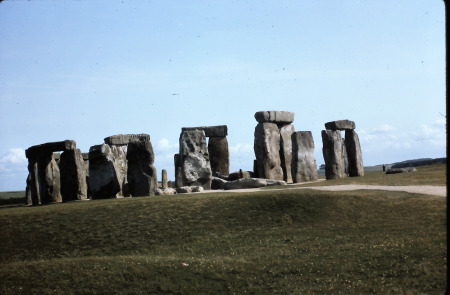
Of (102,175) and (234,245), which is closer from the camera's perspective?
(234,245)

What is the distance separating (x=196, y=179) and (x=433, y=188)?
11416 mm

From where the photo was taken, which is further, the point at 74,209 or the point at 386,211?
the point at 74,209

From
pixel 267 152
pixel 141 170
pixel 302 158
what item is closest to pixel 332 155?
pixel 302 158

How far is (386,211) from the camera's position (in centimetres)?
1830

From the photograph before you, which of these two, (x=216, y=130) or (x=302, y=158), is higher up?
(x=216, y=130)

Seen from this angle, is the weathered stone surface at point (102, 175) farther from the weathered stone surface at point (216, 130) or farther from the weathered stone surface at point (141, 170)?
the weathered stone surface at point (216, 130)

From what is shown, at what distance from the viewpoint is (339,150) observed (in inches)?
1261

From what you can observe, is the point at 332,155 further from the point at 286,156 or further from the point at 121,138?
the point at 121,138

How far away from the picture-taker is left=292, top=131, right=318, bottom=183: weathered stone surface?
30766 millimetres

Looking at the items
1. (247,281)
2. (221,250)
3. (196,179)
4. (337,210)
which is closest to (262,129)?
(196,179)

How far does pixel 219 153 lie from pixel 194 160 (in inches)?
301

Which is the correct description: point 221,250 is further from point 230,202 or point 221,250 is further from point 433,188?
point 433,188

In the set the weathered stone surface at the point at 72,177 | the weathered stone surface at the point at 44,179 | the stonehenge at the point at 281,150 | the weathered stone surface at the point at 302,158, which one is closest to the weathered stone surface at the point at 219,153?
the stonehenge at the point at 281,150

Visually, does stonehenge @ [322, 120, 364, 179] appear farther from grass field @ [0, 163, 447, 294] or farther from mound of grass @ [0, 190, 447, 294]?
grass field @ [0, 163, 447, 294]
